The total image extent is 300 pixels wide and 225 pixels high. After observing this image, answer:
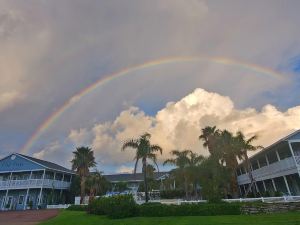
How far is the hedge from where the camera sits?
1841 cm

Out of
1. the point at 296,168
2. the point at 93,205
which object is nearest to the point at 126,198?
the point at 93,205

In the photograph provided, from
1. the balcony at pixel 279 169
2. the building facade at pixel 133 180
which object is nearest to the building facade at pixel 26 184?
the building facade at pixel 133 180

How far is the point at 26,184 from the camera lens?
143ft

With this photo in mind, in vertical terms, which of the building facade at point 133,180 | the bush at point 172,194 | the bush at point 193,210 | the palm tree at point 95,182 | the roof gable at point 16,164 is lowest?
the bush at point 193,210

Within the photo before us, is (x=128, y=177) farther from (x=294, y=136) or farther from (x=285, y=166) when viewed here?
(x=294, y=136)

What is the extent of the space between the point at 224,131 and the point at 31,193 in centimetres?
3446

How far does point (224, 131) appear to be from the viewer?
3656 centimetres

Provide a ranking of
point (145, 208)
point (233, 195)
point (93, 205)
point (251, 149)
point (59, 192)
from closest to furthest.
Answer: point (145, 208), point (93, 205), point (251, 149), point (233, 195), point (59, 192)

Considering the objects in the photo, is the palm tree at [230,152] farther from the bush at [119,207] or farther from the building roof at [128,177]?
the building roof at [128,177]

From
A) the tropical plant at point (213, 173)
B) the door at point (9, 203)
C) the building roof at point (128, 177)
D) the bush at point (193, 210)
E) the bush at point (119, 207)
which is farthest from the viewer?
the building roof at point (128, 177)

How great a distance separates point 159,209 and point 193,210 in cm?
254

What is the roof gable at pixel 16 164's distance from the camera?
1788 inches

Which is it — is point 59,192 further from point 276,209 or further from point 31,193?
point 276,209

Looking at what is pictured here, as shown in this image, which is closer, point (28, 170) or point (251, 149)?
point (251, 149)
